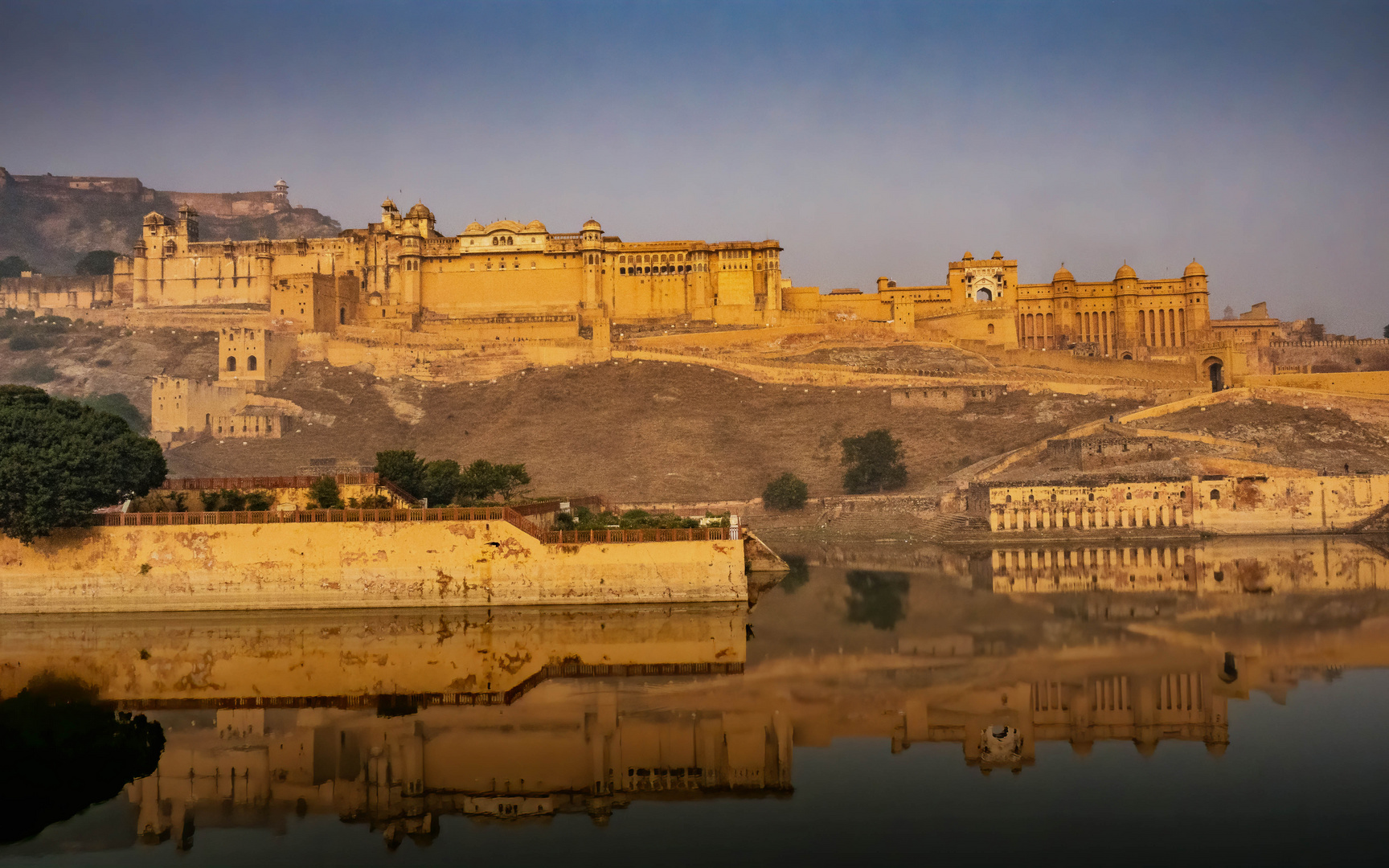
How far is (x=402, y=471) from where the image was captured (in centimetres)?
3491

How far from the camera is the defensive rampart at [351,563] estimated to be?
89.3 ft

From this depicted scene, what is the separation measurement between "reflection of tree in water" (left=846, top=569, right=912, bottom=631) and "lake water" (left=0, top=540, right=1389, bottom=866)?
23 cm

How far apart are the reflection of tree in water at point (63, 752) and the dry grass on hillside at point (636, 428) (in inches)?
1161

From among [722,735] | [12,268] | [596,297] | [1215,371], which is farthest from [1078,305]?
[12,268]

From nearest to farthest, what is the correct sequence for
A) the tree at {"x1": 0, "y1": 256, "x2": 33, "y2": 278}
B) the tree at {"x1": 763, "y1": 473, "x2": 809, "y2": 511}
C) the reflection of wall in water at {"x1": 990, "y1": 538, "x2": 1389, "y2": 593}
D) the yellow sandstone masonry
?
the yellow sandstone masonry → the reflection of wall in water at {"x1": 990, "y1": 538, "x2": 1389, "y2": 593} → the tree at {"x1": 763, "y1": 473, "x2": 809, "y2": 511} → the tree at {"x1": 0, "y1": 256, "x2": 33, "y2": 278}

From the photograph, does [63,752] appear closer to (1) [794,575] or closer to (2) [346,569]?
(2) [346,569]

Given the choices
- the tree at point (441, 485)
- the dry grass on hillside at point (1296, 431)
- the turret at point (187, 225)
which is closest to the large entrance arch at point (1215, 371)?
the dry grass on hillside at point (1296, 431)

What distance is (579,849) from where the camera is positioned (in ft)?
41.0

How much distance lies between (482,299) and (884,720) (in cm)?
5885

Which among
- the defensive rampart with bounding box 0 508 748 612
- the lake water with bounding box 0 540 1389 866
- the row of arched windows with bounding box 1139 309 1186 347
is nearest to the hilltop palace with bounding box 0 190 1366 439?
the row of arched windows with bounding box 1139 309 1186 347

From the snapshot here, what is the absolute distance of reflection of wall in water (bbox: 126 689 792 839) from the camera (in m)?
14.2

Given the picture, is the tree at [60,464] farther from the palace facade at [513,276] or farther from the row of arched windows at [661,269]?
the row of arched windows at [661,269]

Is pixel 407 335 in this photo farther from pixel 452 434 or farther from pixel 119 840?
pixel 119 840

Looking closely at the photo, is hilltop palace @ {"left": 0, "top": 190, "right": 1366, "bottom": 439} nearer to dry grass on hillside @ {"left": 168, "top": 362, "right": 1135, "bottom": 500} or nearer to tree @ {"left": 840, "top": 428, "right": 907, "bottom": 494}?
dry grass on hillside @ {"left": 168, "top": 362, "right": 1135, "bottom": 500}
